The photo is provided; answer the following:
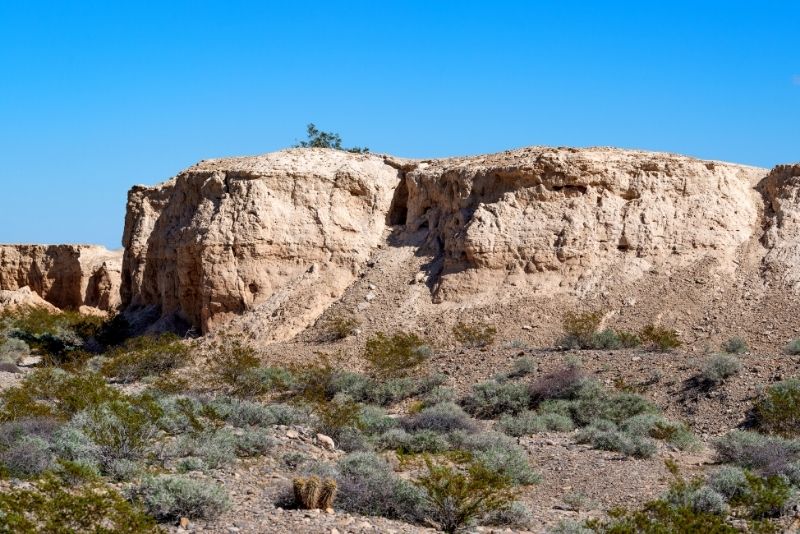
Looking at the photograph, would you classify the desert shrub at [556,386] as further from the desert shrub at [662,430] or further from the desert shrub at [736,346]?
the desert shrub at [736,346]

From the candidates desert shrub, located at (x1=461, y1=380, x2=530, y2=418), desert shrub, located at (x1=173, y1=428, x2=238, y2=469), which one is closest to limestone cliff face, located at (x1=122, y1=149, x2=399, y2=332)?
desert shrub, located at (x1=461, y1=380, x2=530, y2=418)

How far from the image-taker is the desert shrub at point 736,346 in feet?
64.9

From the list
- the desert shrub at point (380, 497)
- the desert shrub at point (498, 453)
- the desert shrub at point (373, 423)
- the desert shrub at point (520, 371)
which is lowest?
the desert shrub at point (380, 497)

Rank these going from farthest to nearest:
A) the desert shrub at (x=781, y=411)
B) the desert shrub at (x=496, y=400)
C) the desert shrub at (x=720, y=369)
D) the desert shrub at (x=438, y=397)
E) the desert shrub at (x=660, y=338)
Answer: the desert shrub at (x=660, y=338) → the desert shrub at (x=438, y=397) → the desert shrub at (x=496, y=400) → the desert shrub at (x=720, y=369) → the desert shrub at (x=781, y=411)

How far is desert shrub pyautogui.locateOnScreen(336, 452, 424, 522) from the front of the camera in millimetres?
10102

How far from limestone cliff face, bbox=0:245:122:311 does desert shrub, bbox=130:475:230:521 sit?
3266 cm

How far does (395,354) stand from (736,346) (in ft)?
22.0

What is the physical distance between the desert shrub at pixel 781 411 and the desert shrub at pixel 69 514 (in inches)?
390

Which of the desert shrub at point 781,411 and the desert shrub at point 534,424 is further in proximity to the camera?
the desert shrub at point 534,424

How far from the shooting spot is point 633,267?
23.9 meters

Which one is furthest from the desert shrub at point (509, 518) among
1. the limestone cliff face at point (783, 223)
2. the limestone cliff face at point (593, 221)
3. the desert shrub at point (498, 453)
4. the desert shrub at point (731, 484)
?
the limestone cliff face at point (783, 223)

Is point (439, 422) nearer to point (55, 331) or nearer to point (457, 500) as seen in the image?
point (457, 500)

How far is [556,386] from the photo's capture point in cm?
1773

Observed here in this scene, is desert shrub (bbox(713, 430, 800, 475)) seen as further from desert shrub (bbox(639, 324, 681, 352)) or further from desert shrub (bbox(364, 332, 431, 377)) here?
desert shrub (bbox(364, 332, 431, 377))
